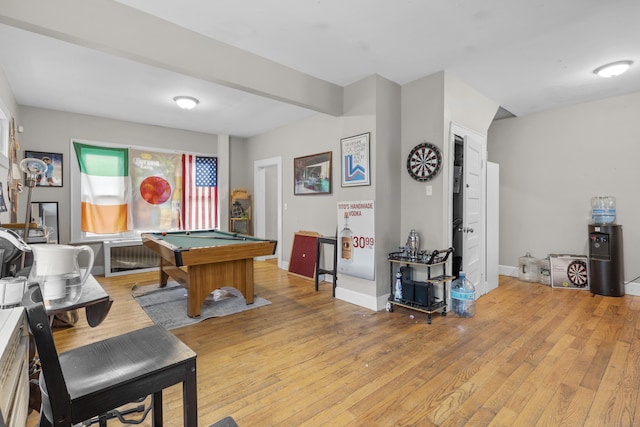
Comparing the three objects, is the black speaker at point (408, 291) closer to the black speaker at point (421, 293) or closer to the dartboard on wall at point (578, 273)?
the black speaker at point (421, 293)

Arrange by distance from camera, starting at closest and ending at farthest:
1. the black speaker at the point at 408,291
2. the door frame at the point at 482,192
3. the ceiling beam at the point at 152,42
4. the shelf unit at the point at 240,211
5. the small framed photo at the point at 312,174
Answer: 1. the ceiling beam at the point at 152,42
2. the black speaker at the point at 408,291
3. the door frame at the point at 482,192
4. the small framed photo at the point at 312,174
5. the shelf unit at the point at 240,211

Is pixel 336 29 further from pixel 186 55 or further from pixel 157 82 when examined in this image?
pixel 157 82

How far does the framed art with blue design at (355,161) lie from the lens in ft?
11.5

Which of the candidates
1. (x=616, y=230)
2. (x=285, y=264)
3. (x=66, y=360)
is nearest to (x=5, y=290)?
(x=66, y=360)

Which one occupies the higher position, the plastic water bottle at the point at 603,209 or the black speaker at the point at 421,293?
→ the plastic water bottle at the point at 603,209

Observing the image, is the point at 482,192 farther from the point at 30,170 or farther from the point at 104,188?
the point at 104,188

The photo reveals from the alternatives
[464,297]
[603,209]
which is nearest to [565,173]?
[603,209]

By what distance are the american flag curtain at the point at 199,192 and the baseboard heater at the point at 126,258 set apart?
83 cm

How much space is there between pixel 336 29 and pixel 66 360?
9.02 feet

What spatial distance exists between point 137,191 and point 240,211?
5.98 ft

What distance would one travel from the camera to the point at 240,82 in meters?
2.93

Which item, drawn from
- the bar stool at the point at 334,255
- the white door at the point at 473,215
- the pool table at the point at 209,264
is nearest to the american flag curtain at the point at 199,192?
the pool table at the point at 209,264

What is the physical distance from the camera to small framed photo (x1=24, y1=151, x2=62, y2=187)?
15.0 ft

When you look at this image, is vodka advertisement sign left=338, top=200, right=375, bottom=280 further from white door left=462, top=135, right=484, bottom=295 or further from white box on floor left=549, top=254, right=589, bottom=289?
white box on floor left=549, top=254, right=589, bottom=289
